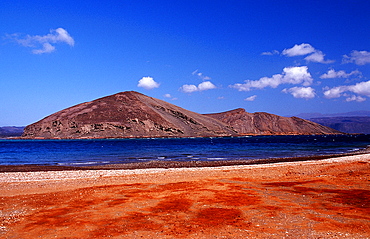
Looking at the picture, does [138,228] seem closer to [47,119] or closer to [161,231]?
[161,231]

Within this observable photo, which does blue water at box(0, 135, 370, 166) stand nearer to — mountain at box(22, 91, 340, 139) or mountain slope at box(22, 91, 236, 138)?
mountain at box(22, 91, 340, 139)

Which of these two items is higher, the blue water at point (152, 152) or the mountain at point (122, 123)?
the mountain at point (122, 123)

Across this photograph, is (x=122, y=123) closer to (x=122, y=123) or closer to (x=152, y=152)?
(x=122, y=123)

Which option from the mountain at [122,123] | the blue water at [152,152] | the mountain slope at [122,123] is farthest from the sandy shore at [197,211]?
the mountain slope at [122,123]

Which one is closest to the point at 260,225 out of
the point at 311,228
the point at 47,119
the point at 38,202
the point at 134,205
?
the point at 311,228

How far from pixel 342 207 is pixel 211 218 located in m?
5.44

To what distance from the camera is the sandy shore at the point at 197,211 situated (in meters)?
8.59

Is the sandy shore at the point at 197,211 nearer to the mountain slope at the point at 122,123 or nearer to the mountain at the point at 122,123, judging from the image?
the mountain at the point at 122,123

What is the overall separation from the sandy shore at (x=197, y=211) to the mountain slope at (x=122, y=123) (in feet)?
464

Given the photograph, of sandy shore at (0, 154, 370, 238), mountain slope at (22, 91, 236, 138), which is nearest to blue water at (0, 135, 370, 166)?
sandy shore at (0, 154, 370, 238)

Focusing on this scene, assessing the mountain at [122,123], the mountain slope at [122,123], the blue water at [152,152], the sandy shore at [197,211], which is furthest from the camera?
the mountain slope at [122,123]

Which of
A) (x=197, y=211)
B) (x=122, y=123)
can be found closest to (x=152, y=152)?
(x=197, y=211)

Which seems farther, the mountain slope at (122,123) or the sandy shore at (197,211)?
the mountain slope at (122,123)

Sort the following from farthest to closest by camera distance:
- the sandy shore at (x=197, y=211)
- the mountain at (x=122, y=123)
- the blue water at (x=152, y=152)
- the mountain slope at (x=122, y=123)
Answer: the mountain slope at (x=122, y=123), the mountain at (x=122, y=123), the blue water at (x=152, y=152), the sandy shore at (x=197, y=211)
